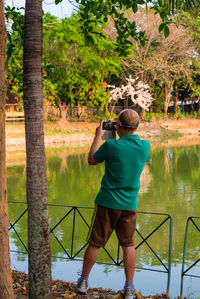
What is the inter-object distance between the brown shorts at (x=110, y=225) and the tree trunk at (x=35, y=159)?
424 millimetres

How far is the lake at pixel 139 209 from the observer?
18.7 feet

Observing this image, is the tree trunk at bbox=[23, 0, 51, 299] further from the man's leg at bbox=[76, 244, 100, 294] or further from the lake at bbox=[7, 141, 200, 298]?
the lake at bbox=[7, 141, 200, 298]

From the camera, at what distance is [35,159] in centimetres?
342

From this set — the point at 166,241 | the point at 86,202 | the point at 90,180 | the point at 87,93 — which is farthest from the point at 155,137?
the point at 166,241

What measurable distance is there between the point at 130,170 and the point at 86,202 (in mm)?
7579

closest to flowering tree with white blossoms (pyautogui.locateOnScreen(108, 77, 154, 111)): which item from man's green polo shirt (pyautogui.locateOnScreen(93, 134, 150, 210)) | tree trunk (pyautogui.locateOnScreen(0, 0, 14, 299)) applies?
man's green polo shirt (pyautogui.locateOnScreen(93, 134, 150, 210))

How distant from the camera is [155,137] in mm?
31844

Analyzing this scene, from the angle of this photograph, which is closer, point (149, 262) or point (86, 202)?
point (149, 262)

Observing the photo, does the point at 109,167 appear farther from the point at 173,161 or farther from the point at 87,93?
the point at 87,93

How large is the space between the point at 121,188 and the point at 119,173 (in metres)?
0.13

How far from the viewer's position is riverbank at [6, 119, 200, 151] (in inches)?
993

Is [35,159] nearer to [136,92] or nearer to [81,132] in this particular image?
[81,132]

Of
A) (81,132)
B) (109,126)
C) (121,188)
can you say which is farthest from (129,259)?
(81,132)

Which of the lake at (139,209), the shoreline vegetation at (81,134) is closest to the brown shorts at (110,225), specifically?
the lake at (139,209)
